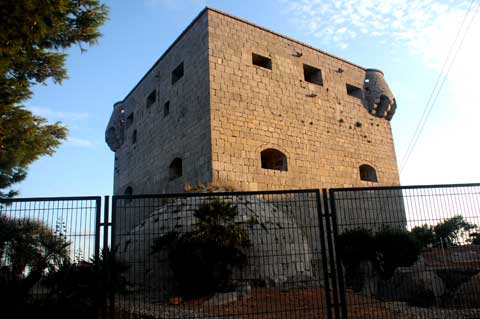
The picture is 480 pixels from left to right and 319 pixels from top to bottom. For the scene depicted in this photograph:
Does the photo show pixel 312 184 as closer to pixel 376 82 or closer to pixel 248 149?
pixel 248 149

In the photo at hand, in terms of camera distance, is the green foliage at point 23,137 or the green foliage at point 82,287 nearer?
the green foliage at point 82,287

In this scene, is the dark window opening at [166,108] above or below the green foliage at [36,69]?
above

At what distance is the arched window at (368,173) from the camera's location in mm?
17141

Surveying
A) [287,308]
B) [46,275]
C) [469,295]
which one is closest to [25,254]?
[46,275]

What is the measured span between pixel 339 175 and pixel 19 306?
12.7m

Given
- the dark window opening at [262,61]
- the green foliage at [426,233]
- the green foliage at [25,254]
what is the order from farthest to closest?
the dark window opening at [262,61]
the green foliage at [426,233]
the green foliage at [25,254]

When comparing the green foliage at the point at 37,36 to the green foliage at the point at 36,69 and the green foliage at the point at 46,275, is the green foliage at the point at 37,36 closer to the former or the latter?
the green foliage at the point at 36,69

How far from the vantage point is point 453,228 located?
5766 mm

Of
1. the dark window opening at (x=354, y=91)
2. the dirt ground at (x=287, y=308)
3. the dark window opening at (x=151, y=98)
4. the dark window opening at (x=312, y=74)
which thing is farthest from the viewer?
the dark window opening at (x=354, y=91)

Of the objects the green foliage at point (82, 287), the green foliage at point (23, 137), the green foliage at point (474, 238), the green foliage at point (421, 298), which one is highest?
the green foliage at point (23, 137)

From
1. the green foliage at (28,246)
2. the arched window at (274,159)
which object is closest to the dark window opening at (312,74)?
the arched window at (274,159)

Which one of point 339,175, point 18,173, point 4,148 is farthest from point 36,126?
point 339,175

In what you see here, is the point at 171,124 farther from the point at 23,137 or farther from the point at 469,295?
the point at 469,295

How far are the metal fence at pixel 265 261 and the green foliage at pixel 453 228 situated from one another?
15 mm
